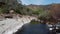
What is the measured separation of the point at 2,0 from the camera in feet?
107

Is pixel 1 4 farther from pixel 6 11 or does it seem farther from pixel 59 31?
pixel 59 31

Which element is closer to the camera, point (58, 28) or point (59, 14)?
point (59, 14)

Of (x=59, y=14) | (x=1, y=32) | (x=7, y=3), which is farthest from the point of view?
(x=7, y=3)

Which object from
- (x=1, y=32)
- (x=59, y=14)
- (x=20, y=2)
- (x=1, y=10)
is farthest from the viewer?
(x=20, y=2)

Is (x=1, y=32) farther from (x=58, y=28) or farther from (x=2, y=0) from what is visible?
(x=2, y=0)

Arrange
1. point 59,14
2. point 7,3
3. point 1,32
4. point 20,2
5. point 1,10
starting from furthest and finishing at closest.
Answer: point 20,2, point 7,3, point 1,10, point 1,32, point 59,14

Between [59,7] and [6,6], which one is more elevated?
[59,7]

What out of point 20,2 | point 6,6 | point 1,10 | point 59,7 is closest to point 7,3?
point 6,6

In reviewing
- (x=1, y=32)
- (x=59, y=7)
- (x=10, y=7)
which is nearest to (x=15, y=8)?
(x=10, y=7)

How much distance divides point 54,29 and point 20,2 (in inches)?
1022

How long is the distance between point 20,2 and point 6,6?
23.5ft

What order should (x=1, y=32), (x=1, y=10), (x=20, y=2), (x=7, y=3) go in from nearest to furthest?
(x=1, y=32) < (x=1, y=10) < (x=7, y=3) < (x=20, y=2)

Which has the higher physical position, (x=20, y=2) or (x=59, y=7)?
(x=59, y=7)

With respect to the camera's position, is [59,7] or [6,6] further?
[6,6]
